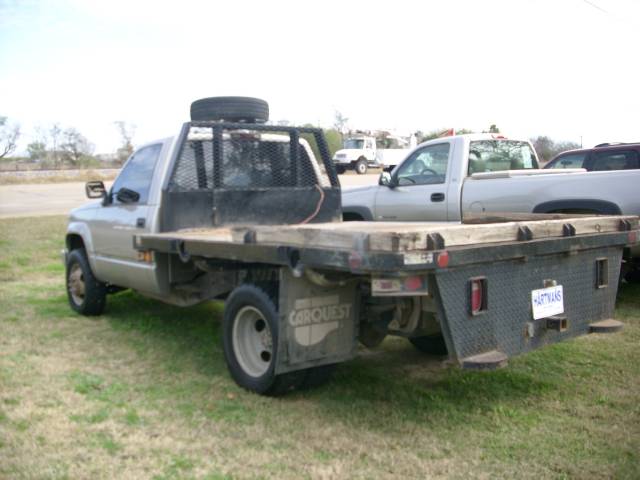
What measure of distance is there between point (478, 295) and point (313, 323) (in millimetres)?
1040

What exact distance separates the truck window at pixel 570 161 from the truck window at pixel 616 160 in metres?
0.35

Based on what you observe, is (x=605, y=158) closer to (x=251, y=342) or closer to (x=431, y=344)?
(x=431, y=344)

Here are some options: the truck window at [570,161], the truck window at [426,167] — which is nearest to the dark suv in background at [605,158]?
the truck window at [570,161]

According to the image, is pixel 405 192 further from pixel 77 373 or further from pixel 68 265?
pixel 77 373

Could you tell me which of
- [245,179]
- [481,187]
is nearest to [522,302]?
[245,179]

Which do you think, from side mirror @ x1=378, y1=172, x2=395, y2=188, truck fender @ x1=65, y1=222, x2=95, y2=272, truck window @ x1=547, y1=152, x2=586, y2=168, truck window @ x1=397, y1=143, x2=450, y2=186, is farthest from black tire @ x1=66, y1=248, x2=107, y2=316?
truck window @ x1=547, y1=152, x2=586, y2=168

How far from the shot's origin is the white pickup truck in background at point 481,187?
684cm

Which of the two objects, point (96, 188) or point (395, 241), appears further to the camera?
point (96, 188)

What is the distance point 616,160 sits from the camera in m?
9.48

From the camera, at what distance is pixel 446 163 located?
27.0ft

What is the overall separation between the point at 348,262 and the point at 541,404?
6.15 ft

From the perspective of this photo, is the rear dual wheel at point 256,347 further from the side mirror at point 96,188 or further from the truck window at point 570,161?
the truck window at point 570,161

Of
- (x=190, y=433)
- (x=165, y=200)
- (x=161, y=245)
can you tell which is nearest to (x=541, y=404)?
(x=190, y=433)

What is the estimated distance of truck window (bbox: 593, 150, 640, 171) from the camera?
9.18m
